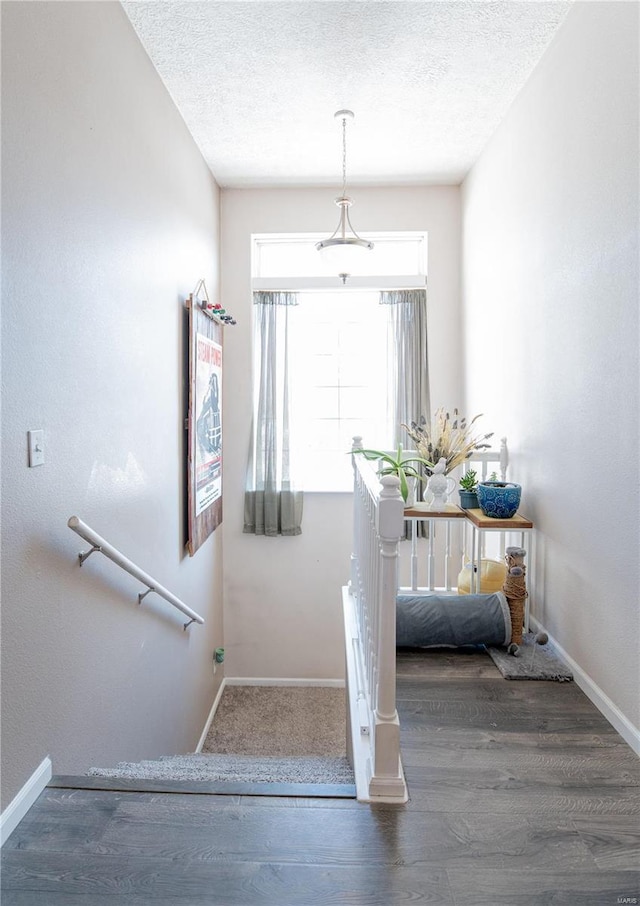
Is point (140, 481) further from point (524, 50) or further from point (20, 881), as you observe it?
point (524, 50)

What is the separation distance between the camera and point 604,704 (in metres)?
1.90

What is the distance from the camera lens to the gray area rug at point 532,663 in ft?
6.95

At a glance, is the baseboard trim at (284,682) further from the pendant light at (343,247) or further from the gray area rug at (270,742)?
the pendant light at (343,247)

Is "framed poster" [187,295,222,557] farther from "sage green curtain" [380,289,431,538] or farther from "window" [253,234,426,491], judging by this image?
"sage green curtain" [380,289,431,538]

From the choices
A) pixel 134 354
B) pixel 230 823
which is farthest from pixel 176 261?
pixel 230 823

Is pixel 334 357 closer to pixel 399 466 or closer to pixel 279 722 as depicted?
pixel 399 466

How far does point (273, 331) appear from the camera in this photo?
3.99 meters

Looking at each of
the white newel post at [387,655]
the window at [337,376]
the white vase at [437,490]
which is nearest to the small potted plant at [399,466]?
the white vase at [437,490]

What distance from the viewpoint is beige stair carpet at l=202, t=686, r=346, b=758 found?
336 cm

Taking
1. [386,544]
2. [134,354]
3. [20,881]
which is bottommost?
[20,881]

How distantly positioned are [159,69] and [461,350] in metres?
2.49

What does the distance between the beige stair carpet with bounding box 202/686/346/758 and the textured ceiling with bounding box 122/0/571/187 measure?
363 cm

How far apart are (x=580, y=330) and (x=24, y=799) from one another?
2.34 metres

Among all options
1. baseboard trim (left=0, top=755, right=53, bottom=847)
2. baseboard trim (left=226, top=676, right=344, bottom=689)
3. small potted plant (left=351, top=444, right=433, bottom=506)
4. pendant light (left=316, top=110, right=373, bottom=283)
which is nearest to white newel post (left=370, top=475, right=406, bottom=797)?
baseboard trim (left=0, top=755, right=53, bottom=847)
